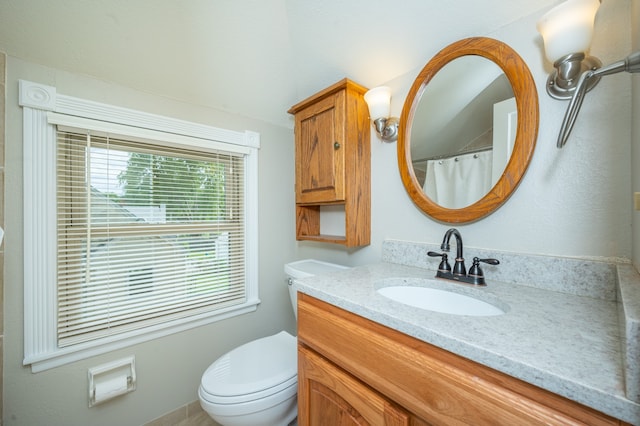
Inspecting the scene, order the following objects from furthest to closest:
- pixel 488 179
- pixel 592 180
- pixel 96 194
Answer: pixel 96 194
pixel 488 179
pixel 592 180

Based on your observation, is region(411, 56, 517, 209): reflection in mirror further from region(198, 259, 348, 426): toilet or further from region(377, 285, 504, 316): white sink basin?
region(198, 259, 348, 426): toilet

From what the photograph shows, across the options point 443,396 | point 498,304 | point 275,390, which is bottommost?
point 275,390

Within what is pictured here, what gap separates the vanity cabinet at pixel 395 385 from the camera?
1.43ft

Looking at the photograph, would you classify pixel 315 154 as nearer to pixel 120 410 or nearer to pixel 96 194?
pixel 96 194

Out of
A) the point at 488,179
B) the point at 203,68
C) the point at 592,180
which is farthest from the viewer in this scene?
the point at 203,68

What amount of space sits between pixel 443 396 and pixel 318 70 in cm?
158

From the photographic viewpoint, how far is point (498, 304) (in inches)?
29.7

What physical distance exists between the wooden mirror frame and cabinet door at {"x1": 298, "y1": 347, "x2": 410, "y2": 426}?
2.35ft

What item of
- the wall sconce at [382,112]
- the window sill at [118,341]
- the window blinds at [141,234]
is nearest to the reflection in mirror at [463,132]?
the wall sconce at [382,112]

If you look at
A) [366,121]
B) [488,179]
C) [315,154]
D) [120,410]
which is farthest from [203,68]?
[120,410]

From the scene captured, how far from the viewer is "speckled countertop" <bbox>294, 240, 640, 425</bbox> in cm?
38

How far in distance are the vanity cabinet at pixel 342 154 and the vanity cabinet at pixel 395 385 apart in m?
0.56

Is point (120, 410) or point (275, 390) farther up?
point (275, 390)

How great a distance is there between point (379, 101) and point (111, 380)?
191 cm
